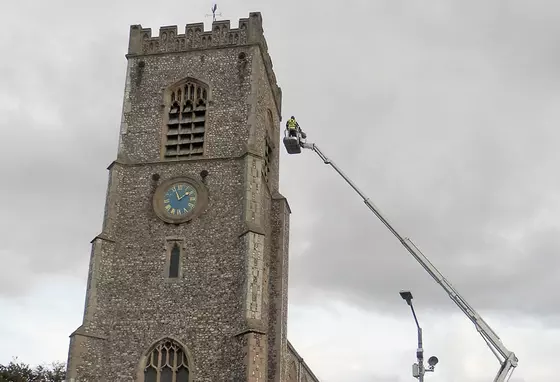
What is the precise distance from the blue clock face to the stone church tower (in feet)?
0.14

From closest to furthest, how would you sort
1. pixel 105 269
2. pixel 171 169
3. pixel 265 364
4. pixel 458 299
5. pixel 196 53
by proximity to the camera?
pixel 458 299 → pixel 265 364 → pixel 105 269 → pixel 171 169 → pixel 196 53

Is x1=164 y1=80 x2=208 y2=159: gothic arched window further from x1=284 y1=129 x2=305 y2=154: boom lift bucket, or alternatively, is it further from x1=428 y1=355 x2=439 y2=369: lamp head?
x1=428 y1=355 x2=439 y2=369: lamp head

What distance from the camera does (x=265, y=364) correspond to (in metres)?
25.1

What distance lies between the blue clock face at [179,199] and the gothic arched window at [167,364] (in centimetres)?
502

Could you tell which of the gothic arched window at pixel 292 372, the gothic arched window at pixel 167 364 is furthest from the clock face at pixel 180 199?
the gothic arched window at pixel 292 372

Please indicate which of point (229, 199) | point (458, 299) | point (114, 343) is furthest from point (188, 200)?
Answer: point (458, 299)

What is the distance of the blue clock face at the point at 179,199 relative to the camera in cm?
2848

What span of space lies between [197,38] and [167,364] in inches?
549

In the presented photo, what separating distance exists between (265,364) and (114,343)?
544cm

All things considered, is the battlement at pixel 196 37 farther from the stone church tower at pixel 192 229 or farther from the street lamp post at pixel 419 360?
the street lamp post at pixel 419 360

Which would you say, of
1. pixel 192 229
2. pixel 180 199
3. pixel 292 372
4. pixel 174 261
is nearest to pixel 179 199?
pixel 180 199

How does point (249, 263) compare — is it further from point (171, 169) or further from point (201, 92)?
point (201, 92)

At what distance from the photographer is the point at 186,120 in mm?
30531

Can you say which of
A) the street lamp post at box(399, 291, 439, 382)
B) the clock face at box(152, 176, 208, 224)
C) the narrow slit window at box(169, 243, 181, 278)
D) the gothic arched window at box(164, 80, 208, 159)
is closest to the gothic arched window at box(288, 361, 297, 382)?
the narrow slit window at box(169, 243, 181, 278)
